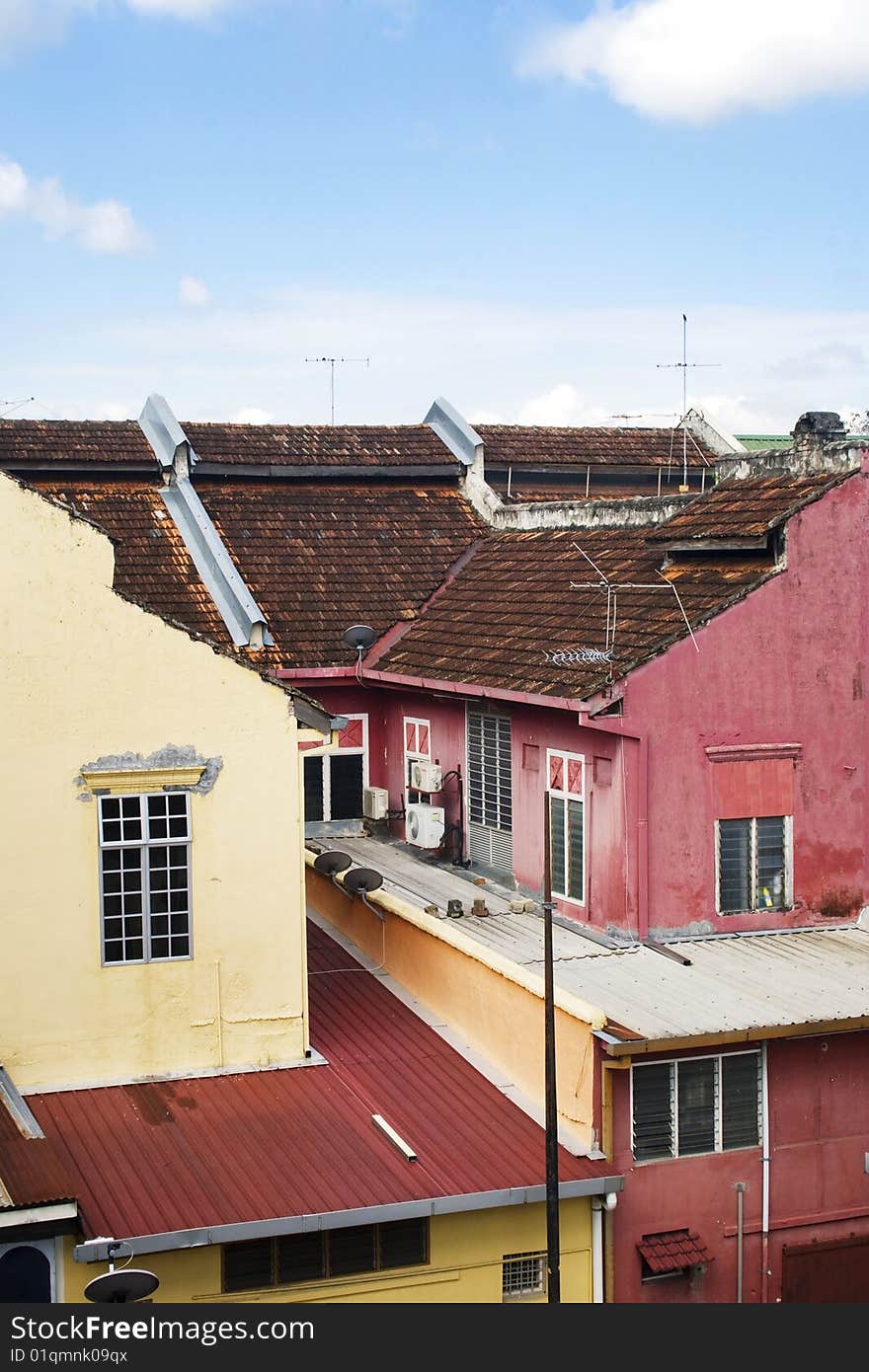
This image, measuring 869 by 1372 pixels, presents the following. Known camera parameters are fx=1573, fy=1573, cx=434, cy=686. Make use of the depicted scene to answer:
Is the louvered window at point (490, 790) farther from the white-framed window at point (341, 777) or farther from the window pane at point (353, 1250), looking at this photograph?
the window pane at point (353, 1250)

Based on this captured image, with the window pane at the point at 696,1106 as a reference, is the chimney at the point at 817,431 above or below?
above

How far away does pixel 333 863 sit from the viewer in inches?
770

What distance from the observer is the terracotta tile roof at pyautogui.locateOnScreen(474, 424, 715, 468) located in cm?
2903

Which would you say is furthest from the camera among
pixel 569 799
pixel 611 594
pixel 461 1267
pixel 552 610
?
pixel 552 610

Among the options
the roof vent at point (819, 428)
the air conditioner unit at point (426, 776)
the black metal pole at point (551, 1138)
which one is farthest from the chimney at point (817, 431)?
the black metal pole at point (551, 1138)

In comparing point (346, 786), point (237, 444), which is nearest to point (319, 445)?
point (237, 444)

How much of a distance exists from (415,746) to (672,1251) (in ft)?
33.2

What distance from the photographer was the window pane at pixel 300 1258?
13117 millimetres

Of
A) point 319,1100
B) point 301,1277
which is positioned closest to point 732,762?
point 319,1100

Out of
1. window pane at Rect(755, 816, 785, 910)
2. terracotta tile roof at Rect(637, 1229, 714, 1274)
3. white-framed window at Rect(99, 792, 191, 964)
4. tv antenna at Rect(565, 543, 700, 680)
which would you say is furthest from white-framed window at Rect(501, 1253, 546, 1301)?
tv antenna at Rect(565, 543, 700, 680)

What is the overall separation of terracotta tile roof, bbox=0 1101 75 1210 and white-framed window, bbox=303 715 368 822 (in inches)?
407

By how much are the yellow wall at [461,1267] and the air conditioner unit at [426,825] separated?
25.2ft

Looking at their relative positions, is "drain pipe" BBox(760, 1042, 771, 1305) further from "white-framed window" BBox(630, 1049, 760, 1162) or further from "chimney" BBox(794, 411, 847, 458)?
"chimney" BBox(794, 411, 847, 458)

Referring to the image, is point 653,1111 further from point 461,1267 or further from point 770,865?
point 770,865
